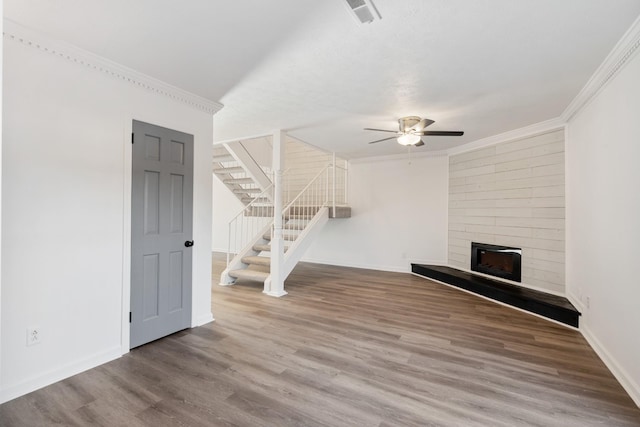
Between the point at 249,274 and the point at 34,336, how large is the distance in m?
2.97

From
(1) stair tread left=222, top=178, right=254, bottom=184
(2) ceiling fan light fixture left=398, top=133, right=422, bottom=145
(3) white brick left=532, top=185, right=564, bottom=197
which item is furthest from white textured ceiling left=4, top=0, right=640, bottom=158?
(1) stair tread left=222, top=178, right=254, bottom=184

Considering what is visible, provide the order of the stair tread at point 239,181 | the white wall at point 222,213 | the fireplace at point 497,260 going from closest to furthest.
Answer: the fireplace at point 497,260, the stair tread at point 239,181, the white wall at point 222,213

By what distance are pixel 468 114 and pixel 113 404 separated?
4.51m

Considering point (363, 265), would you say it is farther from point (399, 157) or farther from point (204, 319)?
point (204, 319)

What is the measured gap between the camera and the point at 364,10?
2041mm

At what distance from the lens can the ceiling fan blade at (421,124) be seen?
3.86 metres

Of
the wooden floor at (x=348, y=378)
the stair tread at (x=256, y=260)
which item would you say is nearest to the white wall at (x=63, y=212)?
the wooden floor at (x=348, y=378)

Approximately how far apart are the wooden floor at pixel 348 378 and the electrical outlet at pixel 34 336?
361 millimetres

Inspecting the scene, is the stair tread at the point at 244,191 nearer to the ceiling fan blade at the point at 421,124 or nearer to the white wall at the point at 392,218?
the white wall at the point at 392,218

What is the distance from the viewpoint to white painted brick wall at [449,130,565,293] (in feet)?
14.2

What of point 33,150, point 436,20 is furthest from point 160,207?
point 436,20

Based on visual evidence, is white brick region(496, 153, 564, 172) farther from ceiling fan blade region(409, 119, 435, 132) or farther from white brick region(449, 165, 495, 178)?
ceiling fan blade region(409, 119, 435, 132)

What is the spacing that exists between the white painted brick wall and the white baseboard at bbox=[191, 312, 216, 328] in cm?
435

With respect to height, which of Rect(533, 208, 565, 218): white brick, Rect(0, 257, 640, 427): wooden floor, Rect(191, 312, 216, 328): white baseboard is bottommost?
Rect(0, 257, 640, 427): wooden floor
